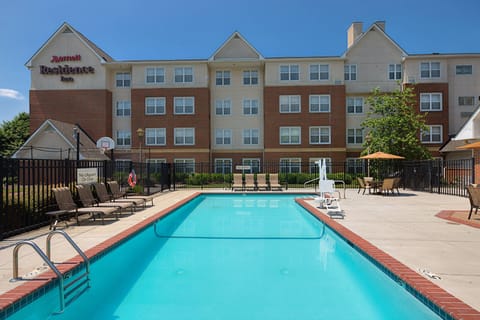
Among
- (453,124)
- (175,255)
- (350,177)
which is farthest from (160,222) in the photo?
(453,124)

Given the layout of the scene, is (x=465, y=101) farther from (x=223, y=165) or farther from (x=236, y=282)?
(x=236, y=282)

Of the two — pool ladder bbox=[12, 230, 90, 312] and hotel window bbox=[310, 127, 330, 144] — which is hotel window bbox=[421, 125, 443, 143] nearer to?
hotel window bbox=[310, 127, 330, 144]

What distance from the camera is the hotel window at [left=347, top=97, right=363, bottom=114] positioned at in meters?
30.8

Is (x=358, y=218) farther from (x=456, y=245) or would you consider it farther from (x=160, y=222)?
(x=160, y=222)

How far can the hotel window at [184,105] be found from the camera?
100 feet

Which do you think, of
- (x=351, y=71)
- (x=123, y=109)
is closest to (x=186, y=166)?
(x=123, y=109)

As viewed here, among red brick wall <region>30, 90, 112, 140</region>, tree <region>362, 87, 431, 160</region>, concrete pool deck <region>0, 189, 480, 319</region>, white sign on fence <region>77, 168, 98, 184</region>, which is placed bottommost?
concrete pool deck <region>0, 189, 480, 319</region>

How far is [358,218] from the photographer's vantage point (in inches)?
379

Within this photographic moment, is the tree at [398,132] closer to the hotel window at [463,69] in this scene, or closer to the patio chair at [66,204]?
the hotel window at [463,69]

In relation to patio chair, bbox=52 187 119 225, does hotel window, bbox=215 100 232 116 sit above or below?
above

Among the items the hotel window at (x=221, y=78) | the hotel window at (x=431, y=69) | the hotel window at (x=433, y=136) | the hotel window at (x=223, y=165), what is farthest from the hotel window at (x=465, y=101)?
the hotel window at (x=223, y=165)

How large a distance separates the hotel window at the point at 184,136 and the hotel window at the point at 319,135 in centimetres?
1097

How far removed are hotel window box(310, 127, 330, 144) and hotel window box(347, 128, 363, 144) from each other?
2.40 m

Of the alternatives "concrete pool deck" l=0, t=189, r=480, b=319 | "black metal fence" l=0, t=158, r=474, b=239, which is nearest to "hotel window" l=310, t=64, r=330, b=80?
"black metal fence" l=0, t=158, r=474, b=239
